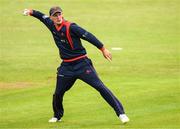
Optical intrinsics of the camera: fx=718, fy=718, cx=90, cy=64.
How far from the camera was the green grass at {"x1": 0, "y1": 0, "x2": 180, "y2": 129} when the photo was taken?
1782 centimetres

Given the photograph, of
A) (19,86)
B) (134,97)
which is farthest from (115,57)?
(134,97)

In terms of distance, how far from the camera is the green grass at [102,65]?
1782cm

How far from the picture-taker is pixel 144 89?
70.7ft

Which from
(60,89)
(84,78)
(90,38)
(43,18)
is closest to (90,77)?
(84,78)

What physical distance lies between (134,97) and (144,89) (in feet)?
4.77

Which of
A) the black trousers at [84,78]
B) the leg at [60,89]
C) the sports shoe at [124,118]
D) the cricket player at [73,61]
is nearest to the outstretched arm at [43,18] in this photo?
the cricket player at [73,61]

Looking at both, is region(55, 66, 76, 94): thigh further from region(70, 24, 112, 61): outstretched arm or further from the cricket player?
region(70, 24, 112, 61): outstretched arm

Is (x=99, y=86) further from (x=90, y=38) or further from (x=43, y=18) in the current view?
(x=43, y=18)

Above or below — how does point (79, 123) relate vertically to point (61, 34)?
below

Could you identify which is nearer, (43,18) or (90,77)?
(90,77)

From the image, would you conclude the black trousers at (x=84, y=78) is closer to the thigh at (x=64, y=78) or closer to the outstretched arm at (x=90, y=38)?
the thigh at (x=64, y=78)

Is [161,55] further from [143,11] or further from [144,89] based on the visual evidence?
[143,11]

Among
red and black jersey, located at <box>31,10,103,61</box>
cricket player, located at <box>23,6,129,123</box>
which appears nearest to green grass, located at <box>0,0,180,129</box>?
cricket player, located at <box>23,6,129,123</box>

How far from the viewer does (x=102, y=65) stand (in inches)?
1099
